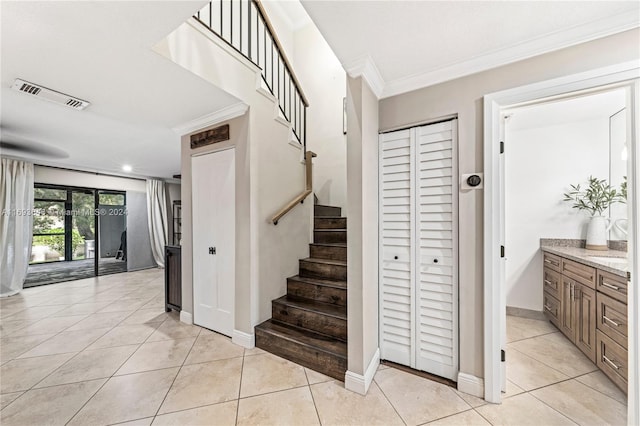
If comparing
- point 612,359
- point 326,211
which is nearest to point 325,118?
point 326,211

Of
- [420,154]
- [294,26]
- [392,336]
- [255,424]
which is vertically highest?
[294,26]

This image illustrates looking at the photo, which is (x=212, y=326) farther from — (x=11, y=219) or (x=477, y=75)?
(x=11, y=219)

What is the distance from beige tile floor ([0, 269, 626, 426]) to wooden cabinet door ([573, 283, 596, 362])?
0.34ft

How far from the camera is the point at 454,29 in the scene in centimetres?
140

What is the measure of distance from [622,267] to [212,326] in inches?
141

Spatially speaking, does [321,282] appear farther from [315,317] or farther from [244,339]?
[244,339]

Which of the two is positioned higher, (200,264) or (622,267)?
(622,267)

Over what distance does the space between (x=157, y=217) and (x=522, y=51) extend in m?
7.20

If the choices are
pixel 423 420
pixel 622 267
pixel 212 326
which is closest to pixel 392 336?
pixel 423 420

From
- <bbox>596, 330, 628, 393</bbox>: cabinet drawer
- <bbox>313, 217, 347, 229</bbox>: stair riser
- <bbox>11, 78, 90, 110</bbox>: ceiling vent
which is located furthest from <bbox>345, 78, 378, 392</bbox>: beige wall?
<bbox>11, 78, 90, 110</bbox>: ceiling vent

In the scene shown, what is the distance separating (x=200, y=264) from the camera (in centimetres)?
279

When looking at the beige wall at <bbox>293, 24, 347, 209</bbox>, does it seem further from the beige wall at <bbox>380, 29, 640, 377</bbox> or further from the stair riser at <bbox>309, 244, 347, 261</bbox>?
the beige wall at <bbox>380, 29, 640, 377</bbox>

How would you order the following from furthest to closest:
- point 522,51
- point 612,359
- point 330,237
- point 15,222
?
point 15,222 → point 330,237 → point 612,359 → point 522,51

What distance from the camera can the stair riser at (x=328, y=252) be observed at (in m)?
2.78
